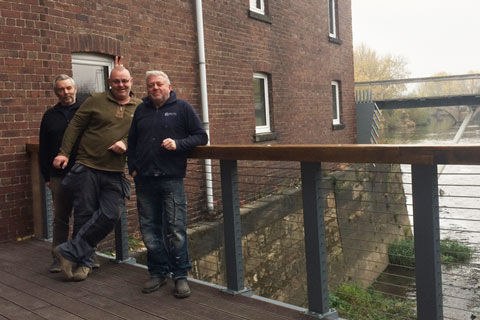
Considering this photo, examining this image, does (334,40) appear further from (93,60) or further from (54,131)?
(54,131)

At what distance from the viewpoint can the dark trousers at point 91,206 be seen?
→ 156 inches

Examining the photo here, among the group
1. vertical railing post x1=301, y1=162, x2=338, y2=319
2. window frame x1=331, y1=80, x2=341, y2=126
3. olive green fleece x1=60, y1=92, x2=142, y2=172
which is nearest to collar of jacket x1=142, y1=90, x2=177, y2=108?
olive green fleece x1=60, y1=92, x2=142, y2=172

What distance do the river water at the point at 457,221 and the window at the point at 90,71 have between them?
4454mm

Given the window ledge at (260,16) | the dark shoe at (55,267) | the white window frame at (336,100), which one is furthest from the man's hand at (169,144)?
the white window frame at (336,100)

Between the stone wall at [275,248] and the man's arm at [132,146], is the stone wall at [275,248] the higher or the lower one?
the lower one

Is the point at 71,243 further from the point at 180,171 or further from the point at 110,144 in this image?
the point at 180,171

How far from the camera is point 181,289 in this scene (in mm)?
3639

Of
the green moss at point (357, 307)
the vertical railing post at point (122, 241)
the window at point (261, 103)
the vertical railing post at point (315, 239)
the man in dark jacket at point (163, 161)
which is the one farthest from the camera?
the window at point (261, 103)

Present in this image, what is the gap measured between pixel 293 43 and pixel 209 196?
515cm

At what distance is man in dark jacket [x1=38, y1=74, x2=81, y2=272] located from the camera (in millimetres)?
4258

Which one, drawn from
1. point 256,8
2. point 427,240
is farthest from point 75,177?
point 256,8

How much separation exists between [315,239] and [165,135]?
4.15 ft

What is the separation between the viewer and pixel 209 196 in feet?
28.9

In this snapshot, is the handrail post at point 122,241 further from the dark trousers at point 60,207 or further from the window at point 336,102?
the window at point 336,102
